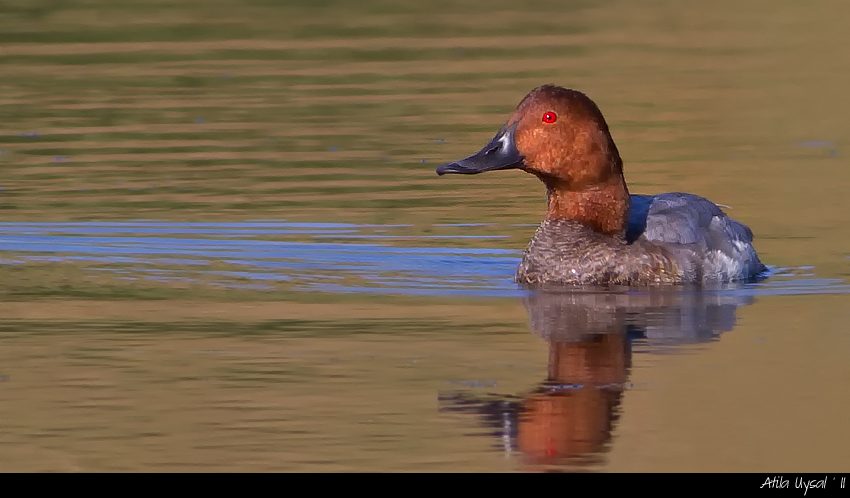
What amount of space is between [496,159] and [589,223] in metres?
0.69

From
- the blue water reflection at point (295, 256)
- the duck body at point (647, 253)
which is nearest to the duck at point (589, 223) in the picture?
the duck body at point (647, 253)

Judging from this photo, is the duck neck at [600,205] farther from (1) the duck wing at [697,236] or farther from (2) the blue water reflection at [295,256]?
(2) the blue water reflection at [295,256]

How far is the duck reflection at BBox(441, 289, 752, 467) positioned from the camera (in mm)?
7188

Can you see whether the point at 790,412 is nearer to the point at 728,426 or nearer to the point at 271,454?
the point at 728,426

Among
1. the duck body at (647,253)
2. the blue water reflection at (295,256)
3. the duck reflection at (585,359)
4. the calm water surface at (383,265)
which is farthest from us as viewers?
the duck body at (647,253)

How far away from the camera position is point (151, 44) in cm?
2273

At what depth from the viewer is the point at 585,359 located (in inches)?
337

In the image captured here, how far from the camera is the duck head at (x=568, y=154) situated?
36.0 feet

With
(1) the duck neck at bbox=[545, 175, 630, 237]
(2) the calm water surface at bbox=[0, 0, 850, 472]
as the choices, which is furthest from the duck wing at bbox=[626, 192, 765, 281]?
(2) the calm water surface at bbox=[0, 0, 850, 472]

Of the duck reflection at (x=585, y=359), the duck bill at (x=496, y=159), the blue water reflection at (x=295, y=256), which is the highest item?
the duck bill at (x=496, y=159)

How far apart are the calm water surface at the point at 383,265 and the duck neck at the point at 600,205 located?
23.5 inches

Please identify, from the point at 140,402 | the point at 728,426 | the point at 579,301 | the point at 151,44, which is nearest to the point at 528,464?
the point at 728,426

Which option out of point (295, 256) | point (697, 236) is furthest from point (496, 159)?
point (295, 256)

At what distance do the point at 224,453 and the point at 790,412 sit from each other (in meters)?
2.30
